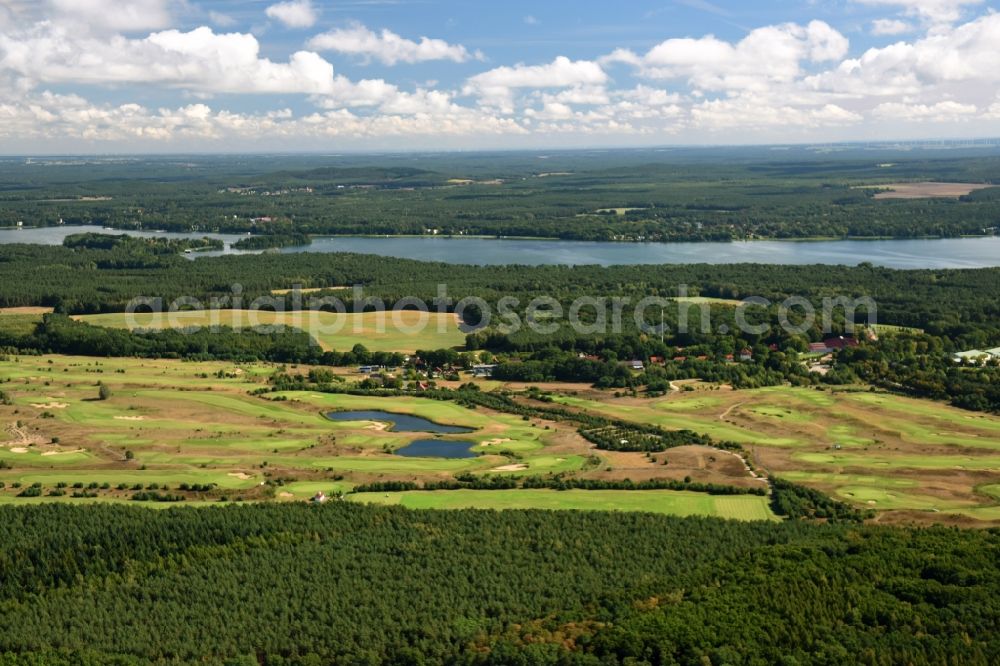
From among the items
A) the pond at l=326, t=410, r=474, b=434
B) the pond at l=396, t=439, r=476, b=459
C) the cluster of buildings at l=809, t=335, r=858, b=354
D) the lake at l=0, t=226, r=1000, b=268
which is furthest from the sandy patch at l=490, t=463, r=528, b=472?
the lake at l=0, t=226, r=1000, b=268

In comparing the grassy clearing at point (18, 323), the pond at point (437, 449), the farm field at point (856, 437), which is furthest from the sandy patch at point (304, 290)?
the pond at point (437, 449)

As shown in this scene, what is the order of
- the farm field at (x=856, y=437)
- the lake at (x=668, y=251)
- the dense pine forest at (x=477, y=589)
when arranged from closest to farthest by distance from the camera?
1. the dense pine forest at (x=477, y=589)
2. the farm field at (x=856, y=437)
3. the lake at (x=668, y=251)

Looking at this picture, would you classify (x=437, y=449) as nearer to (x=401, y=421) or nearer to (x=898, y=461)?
(x=401, y=421)

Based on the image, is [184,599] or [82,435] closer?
[184,599]

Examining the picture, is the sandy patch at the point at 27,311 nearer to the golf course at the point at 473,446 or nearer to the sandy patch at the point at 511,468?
the golf course at the point at 473,446

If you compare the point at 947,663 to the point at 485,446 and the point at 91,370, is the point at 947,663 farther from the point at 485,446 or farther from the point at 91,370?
the point at 91,370

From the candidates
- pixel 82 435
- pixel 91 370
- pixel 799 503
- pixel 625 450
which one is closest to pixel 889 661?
pixel 799 503
